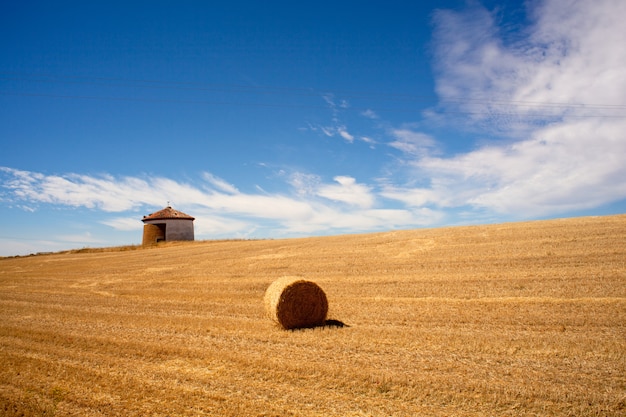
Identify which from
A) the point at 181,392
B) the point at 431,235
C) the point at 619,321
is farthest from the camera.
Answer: the point at 431,235

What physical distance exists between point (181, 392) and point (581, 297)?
11.7 meters

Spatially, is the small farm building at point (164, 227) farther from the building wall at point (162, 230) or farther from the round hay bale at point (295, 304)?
the round hay bale at point (295, 304)

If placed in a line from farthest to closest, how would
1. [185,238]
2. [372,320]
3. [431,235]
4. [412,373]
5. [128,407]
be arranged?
[185,238], [431,235], [372,320], [412,373], [128,407]

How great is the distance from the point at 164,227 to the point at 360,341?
134ft

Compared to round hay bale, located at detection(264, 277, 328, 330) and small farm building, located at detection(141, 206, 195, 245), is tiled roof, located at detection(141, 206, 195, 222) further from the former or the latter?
round hay bale, located at detection(264, 277, 328, 330)

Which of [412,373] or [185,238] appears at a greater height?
[185,238]

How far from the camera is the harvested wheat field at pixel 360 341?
5766 millimetres

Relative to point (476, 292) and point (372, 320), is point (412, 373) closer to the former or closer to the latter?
point (372, 320)

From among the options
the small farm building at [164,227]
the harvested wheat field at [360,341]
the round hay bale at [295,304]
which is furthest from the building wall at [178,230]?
the round hay bale at [295,304]

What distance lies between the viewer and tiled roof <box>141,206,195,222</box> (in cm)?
4562

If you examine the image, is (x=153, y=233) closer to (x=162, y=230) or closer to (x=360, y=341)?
(x=162, y=230)

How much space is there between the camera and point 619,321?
32.1ft

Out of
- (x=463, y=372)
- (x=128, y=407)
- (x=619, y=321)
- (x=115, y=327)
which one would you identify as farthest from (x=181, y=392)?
(x=619, y=321)

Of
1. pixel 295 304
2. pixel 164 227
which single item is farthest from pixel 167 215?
pixel 295 304
